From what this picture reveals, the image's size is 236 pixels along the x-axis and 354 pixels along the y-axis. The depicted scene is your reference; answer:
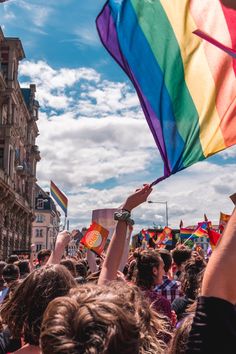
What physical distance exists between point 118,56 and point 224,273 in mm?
3641

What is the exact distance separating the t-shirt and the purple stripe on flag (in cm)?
290

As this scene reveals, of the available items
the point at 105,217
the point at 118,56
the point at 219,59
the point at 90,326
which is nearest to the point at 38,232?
the point at 105,217

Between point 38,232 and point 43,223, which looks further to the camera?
point 38,232

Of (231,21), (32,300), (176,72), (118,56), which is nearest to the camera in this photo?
(32,300)

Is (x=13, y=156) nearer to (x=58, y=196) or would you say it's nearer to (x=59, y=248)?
(x=58, y=196)

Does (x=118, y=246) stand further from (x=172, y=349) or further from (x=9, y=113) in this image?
(x=9, y=113)

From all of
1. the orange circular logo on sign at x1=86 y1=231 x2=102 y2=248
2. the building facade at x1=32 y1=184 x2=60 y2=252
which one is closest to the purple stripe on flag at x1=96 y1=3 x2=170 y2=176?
the orange circular logo on sign at x1=86 y1=231 x2=102 y2=248

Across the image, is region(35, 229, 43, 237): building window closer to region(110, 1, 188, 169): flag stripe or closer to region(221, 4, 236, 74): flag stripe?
region(110, 1, 188, 169): flag stripe

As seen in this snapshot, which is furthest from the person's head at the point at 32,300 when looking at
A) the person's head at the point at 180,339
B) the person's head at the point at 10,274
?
the person's head at the point at 10,274

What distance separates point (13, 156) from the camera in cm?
4881

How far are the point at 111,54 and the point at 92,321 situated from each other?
3694 mm

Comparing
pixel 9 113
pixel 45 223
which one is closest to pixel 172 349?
pixel 9 113

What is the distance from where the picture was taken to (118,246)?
9.06 ft

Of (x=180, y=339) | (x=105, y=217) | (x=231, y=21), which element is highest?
(x=231, y=21)
